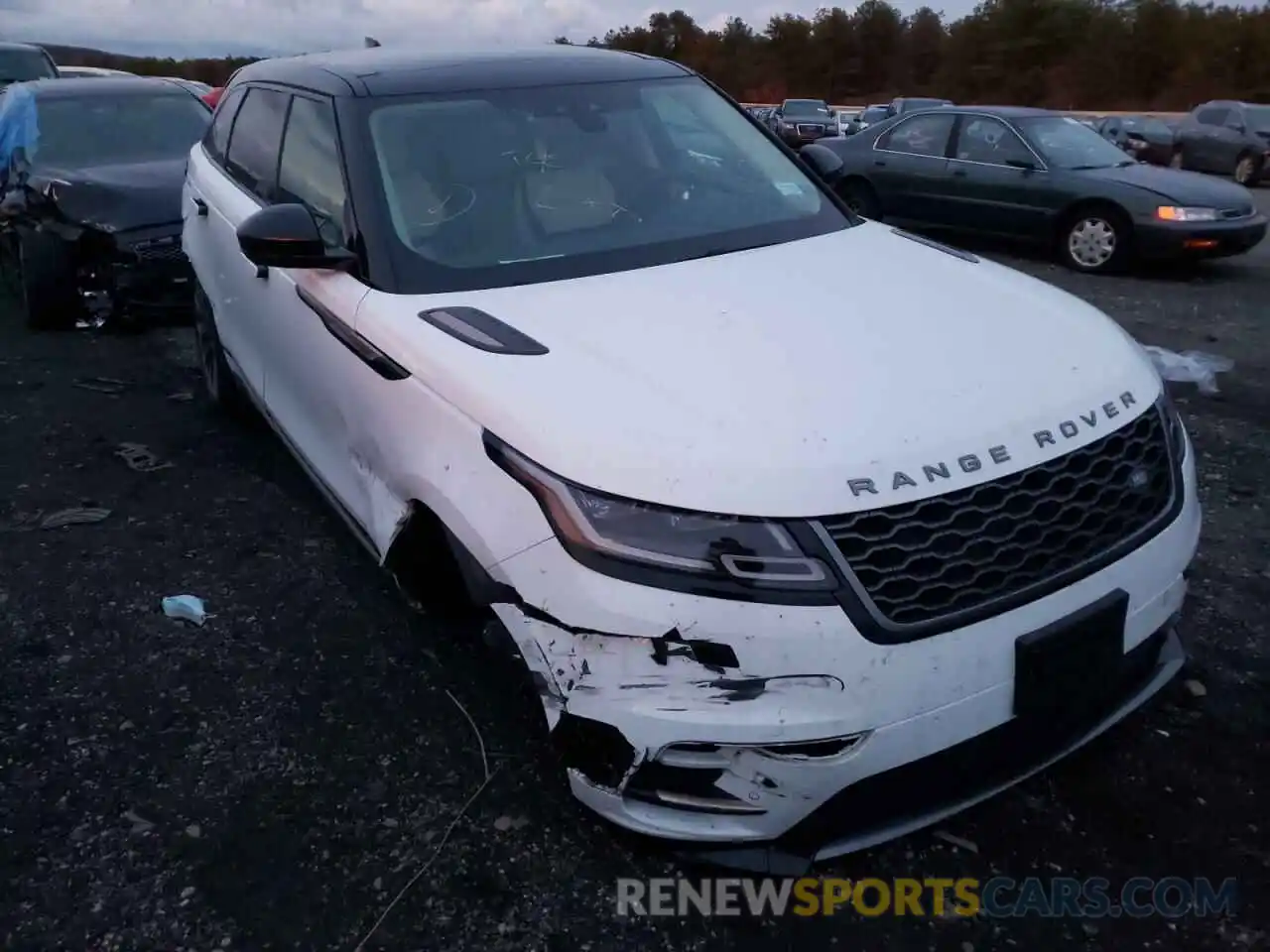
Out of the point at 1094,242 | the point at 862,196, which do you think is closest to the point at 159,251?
the point at 862,196

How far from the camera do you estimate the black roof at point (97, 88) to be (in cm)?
808

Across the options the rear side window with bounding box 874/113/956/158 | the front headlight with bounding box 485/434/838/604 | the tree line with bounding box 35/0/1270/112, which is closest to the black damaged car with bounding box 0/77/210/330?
the front headlight with bounding box 485/434/838/604

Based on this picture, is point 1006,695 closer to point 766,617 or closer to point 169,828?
point 766,617

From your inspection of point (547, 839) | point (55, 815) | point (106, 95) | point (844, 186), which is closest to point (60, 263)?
point (106, 95)

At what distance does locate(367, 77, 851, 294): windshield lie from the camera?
3.18 meters

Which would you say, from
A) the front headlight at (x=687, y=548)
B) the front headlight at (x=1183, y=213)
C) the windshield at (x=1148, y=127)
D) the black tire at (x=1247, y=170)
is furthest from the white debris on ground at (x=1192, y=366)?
the windshield at (x=1148, y=127)

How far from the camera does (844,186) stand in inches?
Result: 450

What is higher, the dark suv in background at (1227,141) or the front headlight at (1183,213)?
the front headlight at (1183,213)

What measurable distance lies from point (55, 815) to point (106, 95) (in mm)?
6855

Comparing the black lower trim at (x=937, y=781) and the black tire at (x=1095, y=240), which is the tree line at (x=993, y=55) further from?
the black lower trim at (x=937, y=781)

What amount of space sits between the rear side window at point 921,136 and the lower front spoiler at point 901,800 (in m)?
9.20

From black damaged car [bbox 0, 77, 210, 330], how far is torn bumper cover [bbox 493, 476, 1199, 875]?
16.9 feet

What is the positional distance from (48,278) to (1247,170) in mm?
18889

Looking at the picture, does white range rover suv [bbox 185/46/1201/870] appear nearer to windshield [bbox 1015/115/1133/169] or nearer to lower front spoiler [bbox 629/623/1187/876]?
lower front spoiler [bbox 629/623/1187/876]
